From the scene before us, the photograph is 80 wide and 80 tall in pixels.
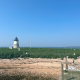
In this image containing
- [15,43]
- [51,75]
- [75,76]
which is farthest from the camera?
[15,43]

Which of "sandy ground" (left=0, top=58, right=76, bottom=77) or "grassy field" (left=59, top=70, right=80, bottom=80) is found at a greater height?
"grassy field" (left=59, top=70, right=80, bottom=80)

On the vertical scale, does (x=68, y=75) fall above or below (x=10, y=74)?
above

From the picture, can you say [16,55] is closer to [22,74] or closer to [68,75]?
[22,74]

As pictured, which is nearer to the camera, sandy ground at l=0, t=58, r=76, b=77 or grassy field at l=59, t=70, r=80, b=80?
grassy field at l=59, t=70, r=80, b=80

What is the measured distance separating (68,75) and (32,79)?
397cm

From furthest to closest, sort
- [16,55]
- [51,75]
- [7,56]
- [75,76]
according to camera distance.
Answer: [16,55]
[7,56]
[51,75]
[75,76]

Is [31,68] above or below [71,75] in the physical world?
below

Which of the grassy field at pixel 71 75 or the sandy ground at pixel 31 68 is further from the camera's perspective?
the sandy ground at pixel 31 68

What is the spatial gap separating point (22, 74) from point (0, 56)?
46.4 feet

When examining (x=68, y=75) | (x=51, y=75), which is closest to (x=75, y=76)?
(x=68, y=75)

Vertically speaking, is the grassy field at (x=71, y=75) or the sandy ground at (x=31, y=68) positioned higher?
the grassy field at (x=71, y=75)

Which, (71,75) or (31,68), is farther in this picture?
(31,68)

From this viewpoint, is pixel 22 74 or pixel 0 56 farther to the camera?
pixel 0 56

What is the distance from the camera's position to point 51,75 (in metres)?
10.2
